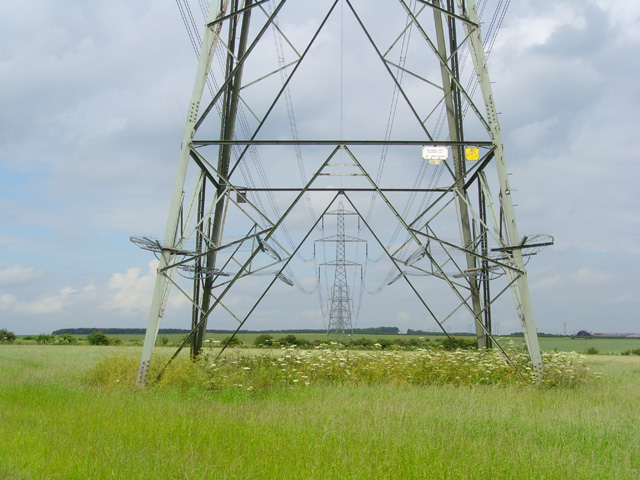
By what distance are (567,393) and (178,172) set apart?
35.3ft

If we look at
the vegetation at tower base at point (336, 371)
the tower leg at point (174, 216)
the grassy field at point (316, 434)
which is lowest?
the grassy field at point (316, 434)

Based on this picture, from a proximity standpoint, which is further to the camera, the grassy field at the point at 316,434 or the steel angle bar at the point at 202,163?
the steel angle bar at the point at 202,163

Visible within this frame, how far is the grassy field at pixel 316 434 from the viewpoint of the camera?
20.3 ft

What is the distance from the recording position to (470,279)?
18.1 metres

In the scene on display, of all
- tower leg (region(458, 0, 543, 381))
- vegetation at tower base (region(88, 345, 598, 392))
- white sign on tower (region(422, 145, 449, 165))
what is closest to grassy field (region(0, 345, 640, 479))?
vegetation at tower base (region(88, 345, 598, 392))

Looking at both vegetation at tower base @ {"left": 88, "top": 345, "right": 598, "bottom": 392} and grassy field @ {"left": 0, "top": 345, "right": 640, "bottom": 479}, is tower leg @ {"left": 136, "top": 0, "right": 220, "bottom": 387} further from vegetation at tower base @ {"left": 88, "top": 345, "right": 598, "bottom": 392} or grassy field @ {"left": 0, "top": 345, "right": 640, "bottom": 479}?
grassy field @ {"left": 0, "top": 345, "right": 640, "bottom": 479}

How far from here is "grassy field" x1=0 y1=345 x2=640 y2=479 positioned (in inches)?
244

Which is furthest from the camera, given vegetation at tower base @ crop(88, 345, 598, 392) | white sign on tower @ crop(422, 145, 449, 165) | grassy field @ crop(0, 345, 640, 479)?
white sign on tower @ crop(422, 145, 449, 165)

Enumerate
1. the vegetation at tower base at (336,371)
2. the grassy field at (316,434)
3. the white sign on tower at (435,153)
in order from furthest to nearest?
the white sign on tower at (435,153)
the vegetation at tower base at (336,371)
the grassy field at (316,434)

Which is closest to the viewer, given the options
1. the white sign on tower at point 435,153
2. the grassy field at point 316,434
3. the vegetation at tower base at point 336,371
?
the grassy field at point 316,434

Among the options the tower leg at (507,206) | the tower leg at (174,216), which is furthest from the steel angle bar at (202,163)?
the tower leg at (507,206)

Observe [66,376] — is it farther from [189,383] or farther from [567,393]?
[567,393]

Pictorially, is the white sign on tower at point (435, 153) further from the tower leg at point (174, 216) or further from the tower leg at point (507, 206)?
the tower leg at point (174, 216)

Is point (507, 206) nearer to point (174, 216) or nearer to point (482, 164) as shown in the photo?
point (482, 164)
